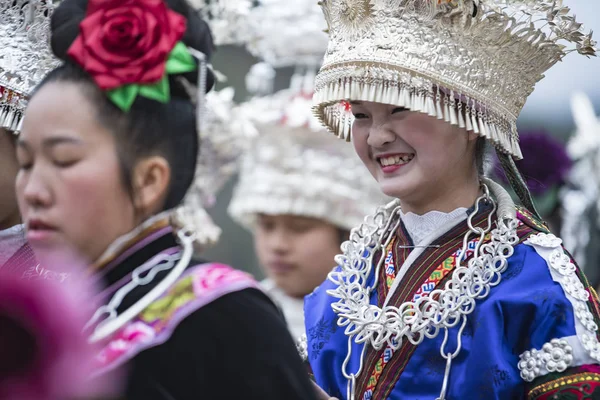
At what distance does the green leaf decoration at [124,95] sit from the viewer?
1.65 metres

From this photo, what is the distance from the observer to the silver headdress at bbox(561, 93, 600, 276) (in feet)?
15.9

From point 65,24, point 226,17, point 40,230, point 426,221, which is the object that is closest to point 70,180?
point 40,230

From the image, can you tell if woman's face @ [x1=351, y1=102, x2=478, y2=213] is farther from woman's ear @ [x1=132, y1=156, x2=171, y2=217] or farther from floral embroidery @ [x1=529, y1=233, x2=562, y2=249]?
woman's ear @ [x1=132, y1=156, x2=171, y2=217]

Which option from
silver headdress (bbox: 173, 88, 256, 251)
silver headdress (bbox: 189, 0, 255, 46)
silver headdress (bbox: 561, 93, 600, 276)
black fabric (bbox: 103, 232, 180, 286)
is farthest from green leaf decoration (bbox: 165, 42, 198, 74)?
silver headdress (bbox: 561, 93, 600, 276)

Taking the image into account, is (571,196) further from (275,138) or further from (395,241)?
(395,241)

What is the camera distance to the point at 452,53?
2.47 m

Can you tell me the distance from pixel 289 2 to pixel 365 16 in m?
2.33

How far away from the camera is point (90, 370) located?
59.3 inches

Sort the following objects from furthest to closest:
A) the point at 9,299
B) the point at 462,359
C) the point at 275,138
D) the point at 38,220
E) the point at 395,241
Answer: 1. the point at 275,138
2. the point at 395,241
3. the point at 462,359
4. the point at 38,220
5. the point at 9,299

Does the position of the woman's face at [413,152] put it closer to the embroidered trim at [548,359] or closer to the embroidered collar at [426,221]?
the embroidered collar at [426,221]

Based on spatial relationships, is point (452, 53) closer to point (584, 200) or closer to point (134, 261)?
point (134, 261)

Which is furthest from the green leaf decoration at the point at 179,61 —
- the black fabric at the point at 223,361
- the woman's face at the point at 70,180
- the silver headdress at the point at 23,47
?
the silver headdress at the point at 23,47

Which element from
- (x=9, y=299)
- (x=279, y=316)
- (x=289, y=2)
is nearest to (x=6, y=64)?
(x=279, y=316)

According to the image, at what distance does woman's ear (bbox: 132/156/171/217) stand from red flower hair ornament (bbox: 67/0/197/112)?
0.11 meters
